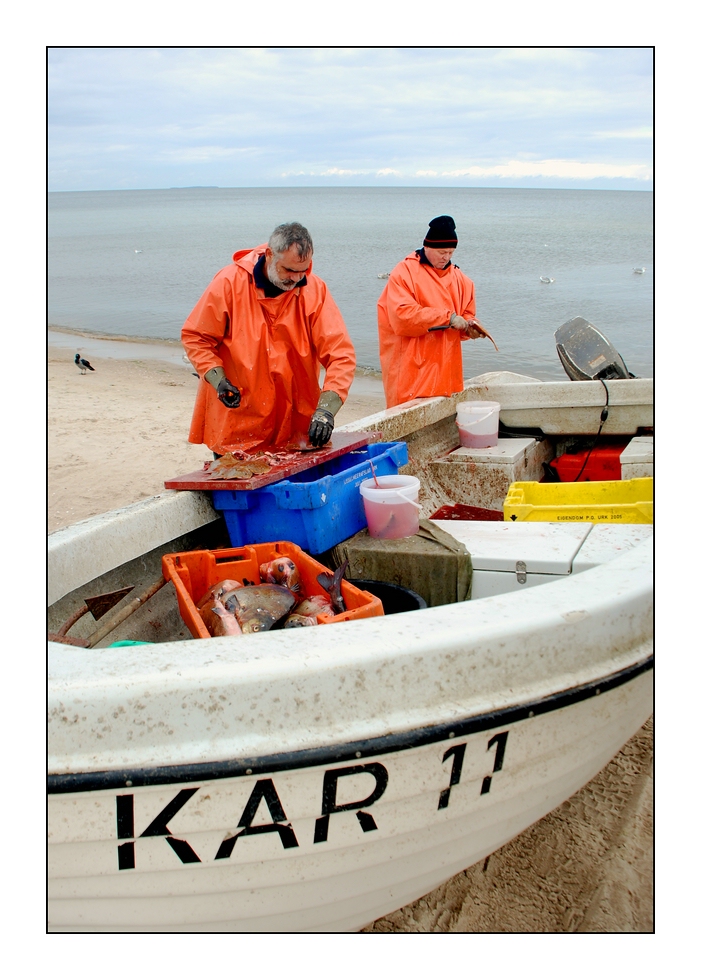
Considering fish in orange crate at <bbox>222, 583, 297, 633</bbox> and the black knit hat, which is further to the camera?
the black knit hat

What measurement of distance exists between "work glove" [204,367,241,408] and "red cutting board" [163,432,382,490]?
296 mm

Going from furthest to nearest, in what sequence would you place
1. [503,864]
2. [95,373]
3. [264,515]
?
[95,373] → [264,515] → [503,864]

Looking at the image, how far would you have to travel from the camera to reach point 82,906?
1.94 meters

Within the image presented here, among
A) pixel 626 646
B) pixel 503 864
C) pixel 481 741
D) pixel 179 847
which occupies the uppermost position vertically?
pixel 626 646

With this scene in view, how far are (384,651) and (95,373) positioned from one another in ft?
A: 49.4

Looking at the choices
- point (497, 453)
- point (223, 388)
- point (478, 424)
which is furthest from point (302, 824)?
point (478, 424)

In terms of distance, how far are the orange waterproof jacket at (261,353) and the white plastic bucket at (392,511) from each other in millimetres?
688

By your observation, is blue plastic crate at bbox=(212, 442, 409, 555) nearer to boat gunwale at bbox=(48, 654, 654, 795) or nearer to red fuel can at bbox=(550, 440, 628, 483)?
boat gunwale at bbox=(48, 654, 654, 795)

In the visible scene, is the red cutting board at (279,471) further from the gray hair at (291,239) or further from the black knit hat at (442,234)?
the black knit hat at (442,234)

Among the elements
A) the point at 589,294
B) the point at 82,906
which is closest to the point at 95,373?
the point at 82,906

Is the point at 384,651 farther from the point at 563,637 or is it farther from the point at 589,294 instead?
the point at 589,294

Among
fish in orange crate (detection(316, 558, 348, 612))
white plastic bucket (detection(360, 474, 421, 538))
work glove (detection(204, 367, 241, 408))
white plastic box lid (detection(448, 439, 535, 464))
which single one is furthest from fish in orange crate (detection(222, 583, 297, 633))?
white plastic box lid (detection(448, 439, 535, 464))

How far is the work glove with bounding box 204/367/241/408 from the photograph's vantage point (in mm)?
3443

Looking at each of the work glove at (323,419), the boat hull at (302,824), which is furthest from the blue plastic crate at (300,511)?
the boat hull at (302,824)
